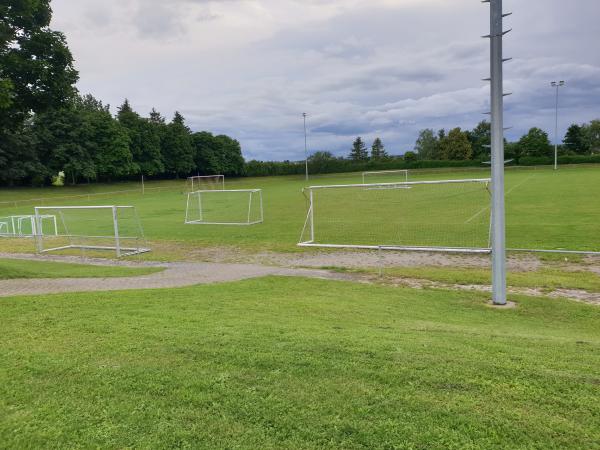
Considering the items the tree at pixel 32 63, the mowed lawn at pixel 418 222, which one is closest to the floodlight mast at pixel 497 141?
the mowed lawn at pixel 418 222

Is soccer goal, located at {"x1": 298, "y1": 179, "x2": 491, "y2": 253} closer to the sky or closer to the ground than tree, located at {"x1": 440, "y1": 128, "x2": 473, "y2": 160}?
closer to the ground

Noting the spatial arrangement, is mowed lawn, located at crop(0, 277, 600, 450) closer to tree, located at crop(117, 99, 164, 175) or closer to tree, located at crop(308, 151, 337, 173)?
tree, located at crop(117, 99, 164, 175)

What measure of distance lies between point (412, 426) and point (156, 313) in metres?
4.15

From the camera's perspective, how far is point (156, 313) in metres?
6.36

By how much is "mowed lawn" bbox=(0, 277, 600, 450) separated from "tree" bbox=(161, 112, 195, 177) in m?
76.8

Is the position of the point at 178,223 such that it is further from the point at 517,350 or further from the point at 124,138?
the point at 124,138

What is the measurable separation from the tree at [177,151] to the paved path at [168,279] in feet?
227

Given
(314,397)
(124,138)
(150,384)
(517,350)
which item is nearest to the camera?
(314,397)

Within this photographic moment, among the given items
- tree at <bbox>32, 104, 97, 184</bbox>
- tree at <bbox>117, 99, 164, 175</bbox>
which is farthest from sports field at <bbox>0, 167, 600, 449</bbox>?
tree at <bbox>117, 99, 164, 175</bbox>

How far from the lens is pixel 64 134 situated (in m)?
64.9

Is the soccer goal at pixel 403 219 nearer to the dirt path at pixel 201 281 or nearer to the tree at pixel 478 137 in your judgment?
the dirt path at pixel 201 281

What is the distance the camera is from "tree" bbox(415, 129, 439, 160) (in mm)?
112512

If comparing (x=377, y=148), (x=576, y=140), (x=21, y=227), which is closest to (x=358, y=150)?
(x=377, y=148)

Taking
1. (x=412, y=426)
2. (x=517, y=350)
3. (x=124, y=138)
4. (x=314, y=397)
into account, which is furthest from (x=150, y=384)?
(x=124, y=138)
